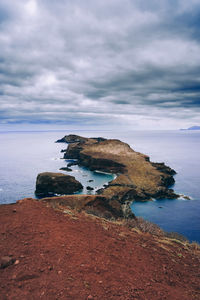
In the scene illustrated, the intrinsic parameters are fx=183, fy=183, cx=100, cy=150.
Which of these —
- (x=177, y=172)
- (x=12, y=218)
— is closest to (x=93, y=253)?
(x=12, y=218)

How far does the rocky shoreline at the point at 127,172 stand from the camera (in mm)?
61000

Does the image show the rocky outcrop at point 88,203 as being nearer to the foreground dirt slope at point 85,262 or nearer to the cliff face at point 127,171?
the cliff face at point 127,171

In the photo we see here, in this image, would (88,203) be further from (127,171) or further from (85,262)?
(127,171)

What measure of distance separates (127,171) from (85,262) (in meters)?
77.8

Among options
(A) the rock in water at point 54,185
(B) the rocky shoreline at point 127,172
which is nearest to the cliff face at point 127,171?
(B) the rocky shoreline at point 127,172

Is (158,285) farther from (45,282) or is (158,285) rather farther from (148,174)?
(148,174)

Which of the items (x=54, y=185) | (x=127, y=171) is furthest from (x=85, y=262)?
(x=127, y=171)

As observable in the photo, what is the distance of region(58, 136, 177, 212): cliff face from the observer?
202 feet

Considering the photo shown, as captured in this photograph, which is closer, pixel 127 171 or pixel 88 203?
pixel 88 203

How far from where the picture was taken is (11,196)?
60.8m

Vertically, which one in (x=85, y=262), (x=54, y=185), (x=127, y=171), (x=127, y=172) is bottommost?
(x=54, y=185)

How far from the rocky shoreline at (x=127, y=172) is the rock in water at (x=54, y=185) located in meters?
11.0

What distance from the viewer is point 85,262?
6.35m

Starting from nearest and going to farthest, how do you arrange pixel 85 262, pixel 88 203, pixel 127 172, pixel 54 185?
pixel 85 262, pixel 88 203, pixel 54 185, pixel 127 172
